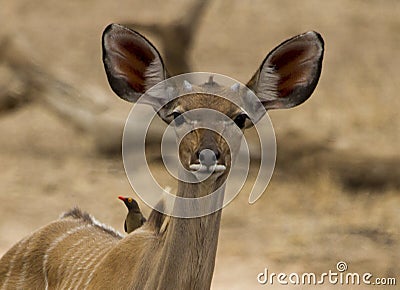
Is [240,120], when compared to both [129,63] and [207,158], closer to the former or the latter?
[207,158]

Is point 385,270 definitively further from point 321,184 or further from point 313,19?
point 313,19

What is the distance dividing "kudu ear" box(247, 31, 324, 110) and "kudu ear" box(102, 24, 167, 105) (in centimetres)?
38

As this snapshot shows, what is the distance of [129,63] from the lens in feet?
12.3

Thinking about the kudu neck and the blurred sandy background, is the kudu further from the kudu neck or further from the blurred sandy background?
the blurred sandy background

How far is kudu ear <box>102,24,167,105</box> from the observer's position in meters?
3.70

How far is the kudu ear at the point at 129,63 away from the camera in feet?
12.1

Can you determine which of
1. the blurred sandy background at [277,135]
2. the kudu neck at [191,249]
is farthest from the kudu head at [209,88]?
the blurred sandy background at [277,135]

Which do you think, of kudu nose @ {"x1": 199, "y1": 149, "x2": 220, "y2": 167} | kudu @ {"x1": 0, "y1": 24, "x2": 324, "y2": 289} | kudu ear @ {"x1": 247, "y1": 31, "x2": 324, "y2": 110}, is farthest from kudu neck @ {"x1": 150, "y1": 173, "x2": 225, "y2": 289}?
kudu ear @ {"x1": 247, "y1": 31, "x2": 324, "y2": 110}

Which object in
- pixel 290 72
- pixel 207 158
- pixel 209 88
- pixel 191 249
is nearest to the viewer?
pixel 207 158

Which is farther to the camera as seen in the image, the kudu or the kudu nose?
the kudu

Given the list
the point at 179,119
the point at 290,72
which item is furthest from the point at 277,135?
the point at 179,119

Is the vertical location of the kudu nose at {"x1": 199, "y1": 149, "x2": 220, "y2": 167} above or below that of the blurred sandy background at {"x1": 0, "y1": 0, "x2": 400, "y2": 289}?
below

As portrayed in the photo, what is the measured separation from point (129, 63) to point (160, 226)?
2.12ft

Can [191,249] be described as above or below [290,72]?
below
